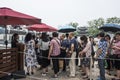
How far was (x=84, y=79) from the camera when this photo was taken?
31.6 feet

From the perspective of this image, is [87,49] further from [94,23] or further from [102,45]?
[94,23]

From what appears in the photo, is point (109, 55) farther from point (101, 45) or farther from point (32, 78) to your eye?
point (32, 78)

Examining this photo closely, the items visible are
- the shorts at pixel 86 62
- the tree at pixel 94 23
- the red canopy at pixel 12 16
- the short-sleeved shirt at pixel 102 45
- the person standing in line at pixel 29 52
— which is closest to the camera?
the red canopy at pixel 12 16

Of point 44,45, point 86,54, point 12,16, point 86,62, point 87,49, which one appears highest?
point 12,16

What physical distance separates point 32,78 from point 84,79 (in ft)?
6.70

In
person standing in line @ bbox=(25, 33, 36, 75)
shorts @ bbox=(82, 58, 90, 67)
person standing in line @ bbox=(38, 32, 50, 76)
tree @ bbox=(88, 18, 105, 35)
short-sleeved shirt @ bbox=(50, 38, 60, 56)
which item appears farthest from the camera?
tree @ bbox=(88, 18, 105, 35)

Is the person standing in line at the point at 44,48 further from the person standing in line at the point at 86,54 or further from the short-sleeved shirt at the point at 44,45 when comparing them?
the person standing in line at the point at 86,54

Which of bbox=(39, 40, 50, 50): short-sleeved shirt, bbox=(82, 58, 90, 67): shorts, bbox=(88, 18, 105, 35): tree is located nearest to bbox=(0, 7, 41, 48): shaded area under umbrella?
bbox=(39, 40, 50, 50): short-sleeved shirt

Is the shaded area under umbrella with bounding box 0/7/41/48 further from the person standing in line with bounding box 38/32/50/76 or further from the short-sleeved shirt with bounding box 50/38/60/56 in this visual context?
the person standing in line with bounding box 38/32/50/76

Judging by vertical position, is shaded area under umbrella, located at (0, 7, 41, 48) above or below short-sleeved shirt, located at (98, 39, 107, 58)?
above

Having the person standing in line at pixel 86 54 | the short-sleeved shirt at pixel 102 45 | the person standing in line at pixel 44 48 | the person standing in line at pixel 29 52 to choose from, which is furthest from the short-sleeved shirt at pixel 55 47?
the short-sleeved shirt at pixel 102 45

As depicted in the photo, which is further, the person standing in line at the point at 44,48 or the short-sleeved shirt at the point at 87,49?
the person standing in line at the point at 44,48

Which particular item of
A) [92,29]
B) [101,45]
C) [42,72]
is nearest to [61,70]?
[42,72]

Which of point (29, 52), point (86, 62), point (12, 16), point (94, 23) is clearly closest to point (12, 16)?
point (12, 16)
